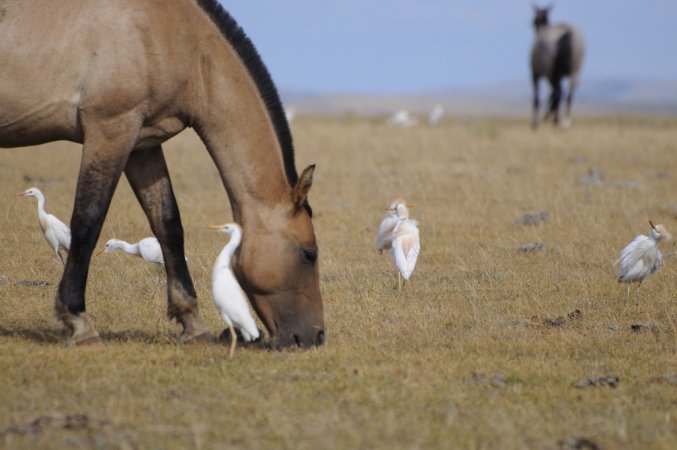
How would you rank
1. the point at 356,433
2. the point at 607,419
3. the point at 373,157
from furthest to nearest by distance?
the point at 373,157, the point at 607,419, the point at 356,433

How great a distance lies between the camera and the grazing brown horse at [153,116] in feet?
19.7

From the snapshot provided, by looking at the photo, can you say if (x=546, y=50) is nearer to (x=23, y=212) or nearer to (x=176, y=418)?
(x=23, y=212)

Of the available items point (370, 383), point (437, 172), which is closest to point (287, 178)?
point (370, 383)

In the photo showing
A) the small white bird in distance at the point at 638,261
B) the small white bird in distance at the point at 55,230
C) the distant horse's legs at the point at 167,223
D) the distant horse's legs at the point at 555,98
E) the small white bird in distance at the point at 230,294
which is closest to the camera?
the small white bird in distance at the point at 230,294

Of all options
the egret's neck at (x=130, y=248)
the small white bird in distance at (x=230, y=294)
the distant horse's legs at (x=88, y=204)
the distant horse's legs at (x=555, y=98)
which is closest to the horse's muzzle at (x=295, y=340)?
the small white bird in distance at (x=230, y=294)

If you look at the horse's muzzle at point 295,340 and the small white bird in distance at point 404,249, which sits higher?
the small white bird in distance at point 404,249

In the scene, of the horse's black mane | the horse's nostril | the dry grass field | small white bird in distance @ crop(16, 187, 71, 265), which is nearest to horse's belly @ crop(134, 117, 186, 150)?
the horse's black mane

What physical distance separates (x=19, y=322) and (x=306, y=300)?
7.25 feet

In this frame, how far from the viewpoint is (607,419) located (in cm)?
499

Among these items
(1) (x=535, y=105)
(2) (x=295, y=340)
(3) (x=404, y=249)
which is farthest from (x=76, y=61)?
(1) (x=535, y=105)

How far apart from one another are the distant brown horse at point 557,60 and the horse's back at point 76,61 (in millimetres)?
20971

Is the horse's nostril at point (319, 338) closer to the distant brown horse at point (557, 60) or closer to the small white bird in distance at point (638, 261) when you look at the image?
the small white bird in distance at point (638, 261)

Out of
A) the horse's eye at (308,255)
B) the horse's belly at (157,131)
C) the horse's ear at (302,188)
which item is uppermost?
the horse's belly at (157,131)

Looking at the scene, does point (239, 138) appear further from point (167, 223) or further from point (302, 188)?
point (167, 223)
